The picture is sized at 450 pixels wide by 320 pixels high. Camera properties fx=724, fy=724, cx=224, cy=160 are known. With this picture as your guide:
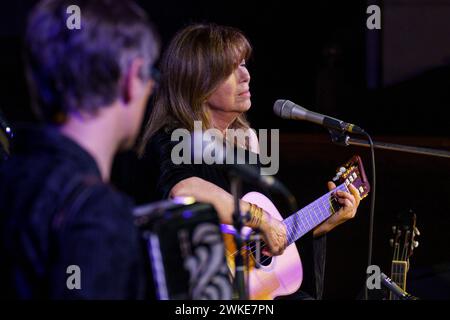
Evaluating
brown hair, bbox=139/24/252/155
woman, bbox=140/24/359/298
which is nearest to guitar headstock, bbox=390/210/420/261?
woman, bbox=140/24/359/298

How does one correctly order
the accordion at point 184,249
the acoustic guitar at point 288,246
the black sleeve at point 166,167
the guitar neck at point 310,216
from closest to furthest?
the accordion at point 184,249
the black sleeve at point 166,167
the acoustic guitar at point 288,246
the guitar neck at point 310,216

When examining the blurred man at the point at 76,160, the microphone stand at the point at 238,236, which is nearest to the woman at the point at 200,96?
the microphone stand at the point at 238,236

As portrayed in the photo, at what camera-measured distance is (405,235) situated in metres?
3.14

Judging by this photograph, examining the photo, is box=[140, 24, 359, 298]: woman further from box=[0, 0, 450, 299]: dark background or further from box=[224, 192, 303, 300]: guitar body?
box=[0, 0, 450, 299]: dark background

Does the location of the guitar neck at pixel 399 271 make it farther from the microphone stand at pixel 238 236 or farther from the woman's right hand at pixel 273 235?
the microphone stand at pixel 238 236

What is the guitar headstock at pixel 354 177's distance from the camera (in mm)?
3211

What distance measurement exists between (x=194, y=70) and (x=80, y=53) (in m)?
1.42

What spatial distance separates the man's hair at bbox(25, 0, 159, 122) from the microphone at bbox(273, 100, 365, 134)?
4.05 ft

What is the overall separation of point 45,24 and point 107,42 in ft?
0.46

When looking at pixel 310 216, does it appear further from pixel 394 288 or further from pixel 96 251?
pixel 96 251

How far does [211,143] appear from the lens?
74.5 inches

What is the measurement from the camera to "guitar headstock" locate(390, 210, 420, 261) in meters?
3.12
